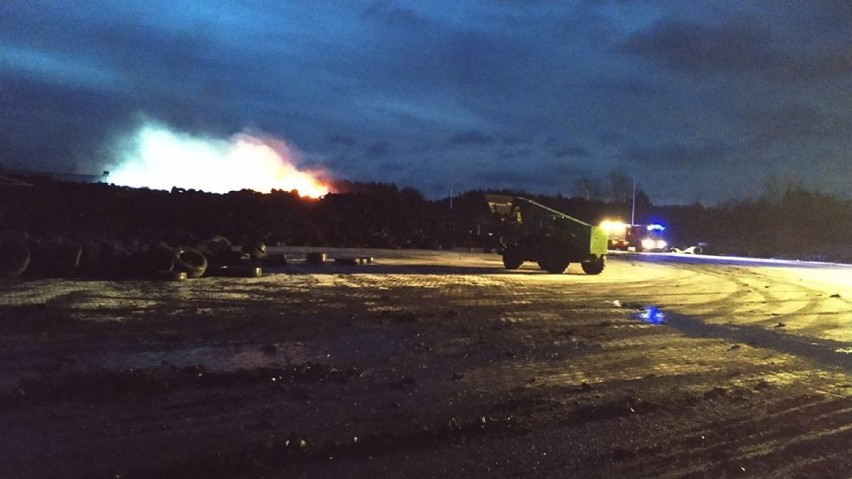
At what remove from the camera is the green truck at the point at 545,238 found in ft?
87.1

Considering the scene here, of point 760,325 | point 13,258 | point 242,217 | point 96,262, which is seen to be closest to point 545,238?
point 760,325

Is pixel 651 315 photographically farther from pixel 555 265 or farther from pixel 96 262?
pixel 96 262

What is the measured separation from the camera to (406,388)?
8.03 m

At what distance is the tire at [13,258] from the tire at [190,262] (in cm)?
382

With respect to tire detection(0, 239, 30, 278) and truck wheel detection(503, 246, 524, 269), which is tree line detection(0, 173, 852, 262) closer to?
truck wheel detection(503, 246, 524, 269)

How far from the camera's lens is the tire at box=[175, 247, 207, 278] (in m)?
19.5

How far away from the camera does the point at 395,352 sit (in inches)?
400

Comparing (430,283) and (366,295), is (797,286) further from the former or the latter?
(366,295)

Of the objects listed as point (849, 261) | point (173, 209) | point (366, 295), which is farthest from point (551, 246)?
point (849, 261)

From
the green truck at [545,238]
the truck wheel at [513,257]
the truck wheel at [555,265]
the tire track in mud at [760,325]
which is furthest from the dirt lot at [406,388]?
the truck wheel at [513,257]

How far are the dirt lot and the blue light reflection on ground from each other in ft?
0.36

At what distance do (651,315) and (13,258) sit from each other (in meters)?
16.4

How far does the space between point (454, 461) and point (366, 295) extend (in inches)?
451

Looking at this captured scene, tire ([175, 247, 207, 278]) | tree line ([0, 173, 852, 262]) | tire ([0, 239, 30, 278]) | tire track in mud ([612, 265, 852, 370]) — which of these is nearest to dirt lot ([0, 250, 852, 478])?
tire track in mud ([612, 265, 852, 370])
